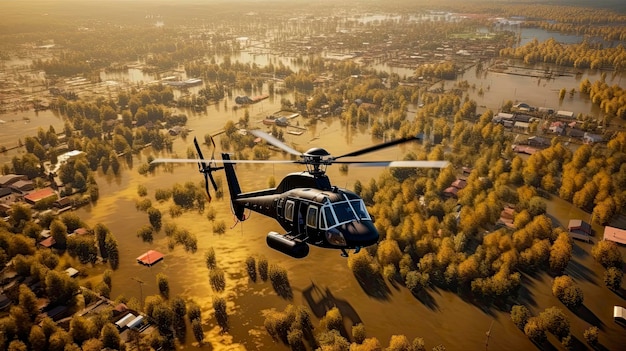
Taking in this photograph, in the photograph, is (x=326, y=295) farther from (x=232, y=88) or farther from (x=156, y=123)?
(x=232, y=88)

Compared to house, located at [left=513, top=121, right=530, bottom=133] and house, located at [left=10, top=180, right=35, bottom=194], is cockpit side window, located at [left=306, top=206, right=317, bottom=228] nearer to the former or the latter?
house, located at [left=10, top=180, right=35, bottom=194]

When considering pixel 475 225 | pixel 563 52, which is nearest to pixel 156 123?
pixel 475 225

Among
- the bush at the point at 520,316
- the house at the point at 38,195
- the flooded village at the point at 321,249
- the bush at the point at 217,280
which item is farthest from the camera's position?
the house at the point at 38,195

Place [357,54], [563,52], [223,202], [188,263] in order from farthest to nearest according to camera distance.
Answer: [357,54]
[563,52]
[223,202]
[188,263]

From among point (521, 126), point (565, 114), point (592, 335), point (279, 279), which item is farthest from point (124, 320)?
point (565, 114)

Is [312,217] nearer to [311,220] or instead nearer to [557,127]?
[311,220]

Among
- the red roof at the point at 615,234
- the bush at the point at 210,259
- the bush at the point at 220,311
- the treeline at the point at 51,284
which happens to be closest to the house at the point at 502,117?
the red roof at the point at 615,234

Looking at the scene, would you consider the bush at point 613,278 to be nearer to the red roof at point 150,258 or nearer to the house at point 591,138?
the house at point 591,138
